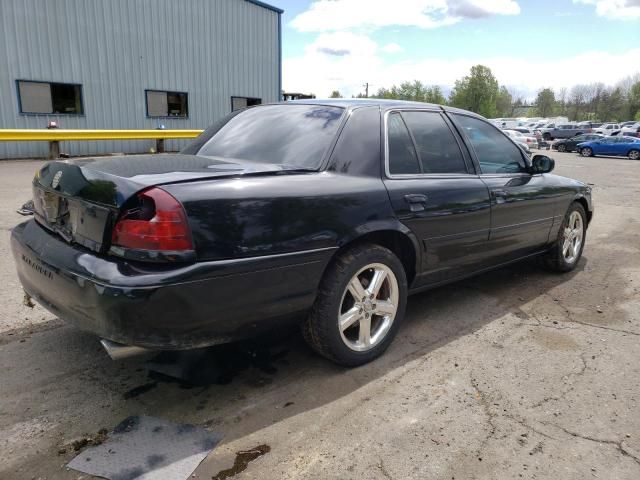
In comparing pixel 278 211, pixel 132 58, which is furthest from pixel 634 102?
pixel 278 211

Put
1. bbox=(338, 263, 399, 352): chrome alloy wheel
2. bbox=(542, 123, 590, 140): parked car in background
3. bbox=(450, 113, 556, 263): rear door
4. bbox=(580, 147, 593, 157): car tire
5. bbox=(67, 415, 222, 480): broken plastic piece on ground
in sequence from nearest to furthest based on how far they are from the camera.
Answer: bbox=(67, 415, 222, 480): broken plastic piece on ground
bbox=(338, 263, 399, 352): chrome alloy wheel
bbox=(450, 113, 556, 263): rear door
bbox=(580, 147, 593, 157): car tire
bbox=(542, 123, 590, 140): parked car in background

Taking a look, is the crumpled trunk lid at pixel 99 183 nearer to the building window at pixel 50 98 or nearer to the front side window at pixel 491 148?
the front side window at pixel 491 148

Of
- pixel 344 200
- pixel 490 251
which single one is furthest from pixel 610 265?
pixel 344 200

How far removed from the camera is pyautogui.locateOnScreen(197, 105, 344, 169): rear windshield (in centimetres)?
299

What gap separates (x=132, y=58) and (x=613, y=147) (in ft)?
81.2

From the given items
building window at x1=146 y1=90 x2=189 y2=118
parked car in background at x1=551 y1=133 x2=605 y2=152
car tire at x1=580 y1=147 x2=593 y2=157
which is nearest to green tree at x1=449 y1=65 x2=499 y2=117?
parked car in background at x1=551 y1=133 x2=605 y2=152

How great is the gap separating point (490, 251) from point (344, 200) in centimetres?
168

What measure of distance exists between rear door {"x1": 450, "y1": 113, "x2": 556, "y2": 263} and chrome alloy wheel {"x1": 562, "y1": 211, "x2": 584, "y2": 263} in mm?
500

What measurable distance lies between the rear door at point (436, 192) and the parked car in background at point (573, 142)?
29891mm

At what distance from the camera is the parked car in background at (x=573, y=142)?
1182 inches

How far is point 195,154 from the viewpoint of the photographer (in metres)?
3.43

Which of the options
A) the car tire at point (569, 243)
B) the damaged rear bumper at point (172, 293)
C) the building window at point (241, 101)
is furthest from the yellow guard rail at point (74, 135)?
the car tire at point (569, 243)

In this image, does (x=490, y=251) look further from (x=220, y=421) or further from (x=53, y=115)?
(x=53, y=115)

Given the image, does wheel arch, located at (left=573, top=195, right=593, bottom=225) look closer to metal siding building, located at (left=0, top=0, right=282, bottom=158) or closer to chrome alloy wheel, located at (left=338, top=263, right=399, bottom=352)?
chrome alloy wheel, located at (left=338, top=263, right=399, bottom=352)
